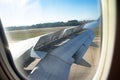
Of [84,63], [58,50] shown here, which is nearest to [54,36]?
[58,50]

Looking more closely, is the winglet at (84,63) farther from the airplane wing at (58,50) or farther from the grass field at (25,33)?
the grass field at (25,33)

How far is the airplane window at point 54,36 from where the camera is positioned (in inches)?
41.2

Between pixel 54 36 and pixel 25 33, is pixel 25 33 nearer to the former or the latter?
pixel 25 33

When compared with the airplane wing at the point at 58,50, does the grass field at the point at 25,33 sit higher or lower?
higher

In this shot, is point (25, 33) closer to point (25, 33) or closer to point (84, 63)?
point (25, 33)

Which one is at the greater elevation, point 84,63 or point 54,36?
point 54,36

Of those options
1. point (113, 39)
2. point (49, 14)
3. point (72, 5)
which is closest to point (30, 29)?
point (49, 14)

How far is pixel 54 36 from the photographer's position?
1.18 metres

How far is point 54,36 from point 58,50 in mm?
76

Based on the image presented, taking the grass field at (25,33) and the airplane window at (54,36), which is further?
the grass field at (25,33)

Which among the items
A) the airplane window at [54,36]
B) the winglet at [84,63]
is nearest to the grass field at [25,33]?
the airplane window at [54,36]

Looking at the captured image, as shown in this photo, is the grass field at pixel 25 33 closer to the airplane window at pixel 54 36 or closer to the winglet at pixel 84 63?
the airplane window at pixel 54 36

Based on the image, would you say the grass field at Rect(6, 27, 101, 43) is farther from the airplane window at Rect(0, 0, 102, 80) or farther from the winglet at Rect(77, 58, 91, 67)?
the winglet at Rect(77, 58, 91, 67)

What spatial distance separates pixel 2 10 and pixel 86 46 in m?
0.51
